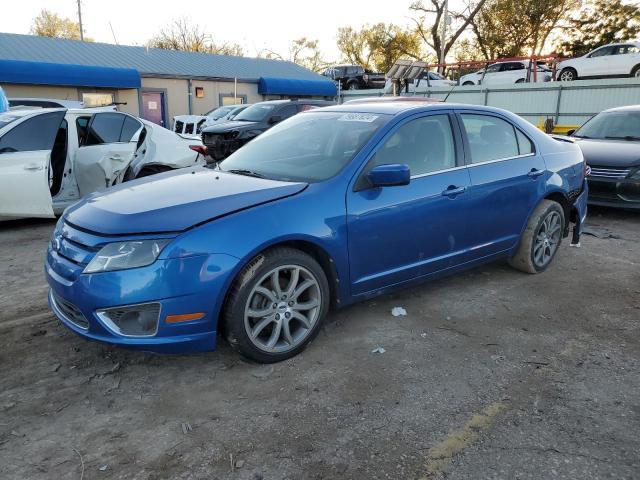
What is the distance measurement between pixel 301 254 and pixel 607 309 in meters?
Result: 2.72

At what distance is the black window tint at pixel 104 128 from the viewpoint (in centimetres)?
739

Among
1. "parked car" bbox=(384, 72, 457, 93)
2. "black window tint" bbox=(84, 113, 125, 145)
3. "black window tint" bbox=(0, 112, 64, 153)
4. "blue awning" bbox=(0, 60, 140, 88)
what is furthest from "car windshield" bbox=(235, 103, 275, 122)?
"blue awning" bbox=(0, 60, 140, 88)

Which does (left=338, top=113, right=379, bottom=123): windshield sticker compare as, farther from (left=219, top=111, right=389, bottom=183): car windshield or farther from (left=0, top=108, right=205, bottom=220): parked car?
(left=0, top=108, right=205, bottom=220): parked car

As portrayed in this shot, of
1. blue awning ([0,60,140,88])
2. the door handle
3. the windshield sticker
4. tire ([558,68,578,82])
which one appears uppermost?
tire ([558,68,578,82])

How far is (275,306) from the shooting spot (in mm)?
3127

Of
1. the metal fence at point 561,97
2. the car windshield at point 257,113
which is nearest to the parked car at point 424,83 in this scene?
the metal fence at point 561,97

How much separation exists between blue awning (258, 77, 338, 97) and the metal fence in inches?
384

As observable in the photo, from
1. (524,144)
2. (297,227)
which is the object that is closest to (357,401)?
(297,227)

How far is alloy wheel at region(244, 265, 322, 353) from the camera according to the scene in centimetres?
306

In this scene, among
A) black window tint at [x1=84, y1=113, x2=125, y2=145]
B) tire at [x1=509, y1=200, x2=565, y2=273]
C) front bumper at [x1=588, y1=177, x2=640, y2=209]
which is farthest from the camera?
black window tint at [x1=84, y1=113, x2=125, y2=145]

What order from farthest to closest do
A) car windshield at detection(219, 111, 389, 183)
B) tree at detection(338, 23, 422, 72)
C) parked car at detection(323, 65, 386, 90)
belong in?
1. tree at detection(338, 23, 422, 72)
2. parked car at detection(323, 65, 386, 90)
3. car windshield at detection(219, 111, 389, 183)

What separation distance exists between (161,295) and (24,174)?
4.58 m

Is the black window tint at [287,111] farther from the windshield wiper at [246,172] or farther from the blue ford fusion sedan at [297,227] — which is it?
the windshield wiper at [246,172]

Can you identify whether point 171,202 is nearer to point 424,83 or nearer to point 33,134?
point 33,134
